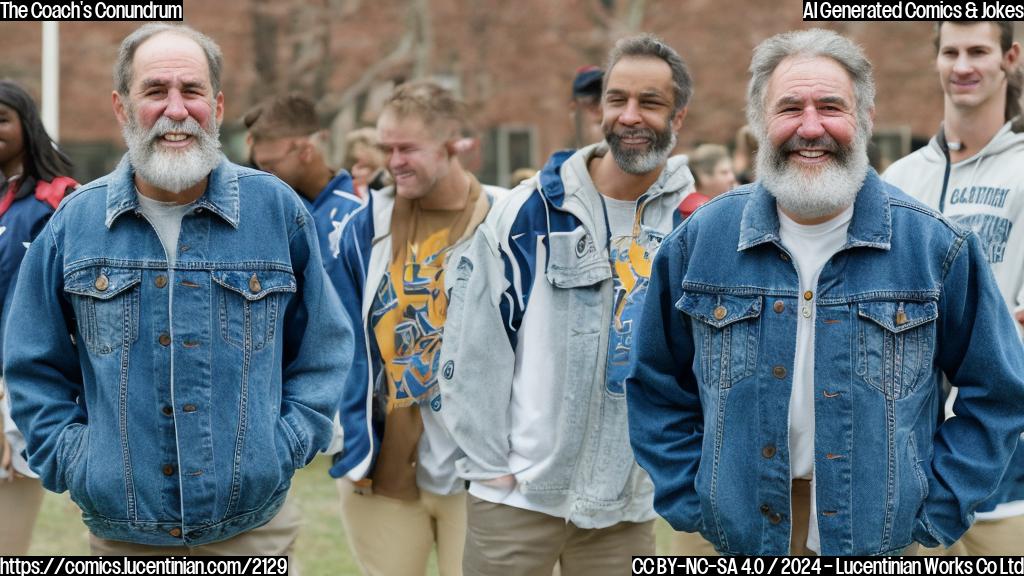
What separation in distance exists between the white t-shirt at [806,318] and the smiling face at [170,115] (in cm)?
181

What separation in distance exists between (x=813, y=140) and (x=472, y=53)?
78.4 feet

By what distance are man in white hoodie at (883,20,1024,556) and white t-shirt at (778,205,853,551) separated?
5.46ft

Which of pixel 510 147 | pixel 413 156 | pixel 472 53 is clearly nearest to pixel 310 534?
pixel 413 156

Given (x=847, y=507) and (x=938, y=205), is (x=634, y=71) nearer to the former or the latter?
(x=938, y=205)

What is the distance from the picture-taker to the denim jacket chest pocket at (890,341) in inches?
159

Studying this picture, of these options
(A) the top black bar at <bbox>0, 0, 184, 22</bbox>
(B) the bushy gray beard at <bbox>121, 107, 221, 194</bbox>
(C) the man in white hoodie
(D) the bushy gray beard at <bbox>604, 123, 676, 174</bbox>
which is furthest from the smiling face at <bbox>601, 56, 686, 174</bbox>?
(A) the top black bar at <bbox>0, 0, 184, 22</bbox>

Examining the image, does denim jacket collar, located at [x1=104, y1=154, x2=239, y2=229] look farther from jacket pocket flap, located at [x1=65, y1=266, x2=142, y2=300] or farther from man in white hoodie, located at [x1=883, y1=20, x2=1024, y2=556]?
man in white hoodie, located at [x1=883, y1=20, x2=1024, y2=556]

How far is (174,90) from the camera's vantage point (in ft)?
14.6

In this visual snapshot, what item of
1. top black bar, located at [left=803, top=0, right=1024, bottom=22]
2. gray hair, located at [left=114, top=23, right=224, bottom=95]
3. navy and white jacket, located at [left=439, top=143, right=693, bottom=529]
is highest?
top black bar, located at [left=803, top=0, right=1024, bottom=22]

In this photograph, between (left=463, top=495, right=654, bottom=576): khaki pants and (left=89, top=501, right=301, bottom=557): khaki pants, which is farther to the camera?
(left=463, top=495, right=654, bottom=576): khaki pants

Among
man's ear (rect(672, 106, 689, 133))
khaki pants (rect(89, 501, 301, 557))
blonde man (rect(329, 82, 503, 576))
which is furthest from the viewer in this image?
blonde man (rect(329, 82, 503, 576))

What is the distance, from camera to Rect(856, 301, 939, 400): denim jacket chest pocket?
403 cm

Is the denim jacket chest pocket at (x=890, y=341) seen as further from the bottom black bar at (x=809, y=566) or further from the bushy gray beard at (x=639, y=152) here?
the bushy gray beard at (x=639, y=152)

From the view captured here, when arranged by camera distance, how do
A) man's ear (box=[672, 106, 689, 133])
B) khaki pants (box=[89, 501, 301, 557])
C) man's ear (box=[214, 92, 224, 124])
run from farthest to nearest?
man's ear (box=[672, 106, 689, 133]), man's ear (box=[214, 92, 224, 124]), khaki pants (box=[89, 501, 301, 557])
